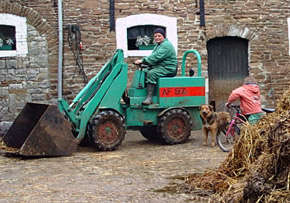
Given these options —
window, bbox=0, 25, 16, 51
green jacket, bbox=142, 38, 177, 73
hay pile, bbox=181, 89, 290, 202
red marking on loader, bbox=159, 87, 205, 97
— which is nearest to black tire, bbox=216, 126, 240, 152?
red marking on loader, bbox=159, 87, 205, 97

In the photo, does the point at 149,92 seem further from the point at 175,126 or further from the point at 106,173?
the point at 106,173

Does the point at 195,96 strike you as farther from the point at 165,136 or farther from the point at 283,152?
the point at 283,152

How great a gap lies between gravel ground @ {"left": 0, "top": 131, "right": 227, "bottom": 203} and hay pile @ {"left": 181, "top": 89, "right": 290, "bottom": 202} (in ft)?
1.35

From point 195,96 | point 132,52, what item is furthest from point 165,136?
point 132,52

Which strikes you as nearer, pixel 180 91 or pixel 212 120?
pixel 212 120

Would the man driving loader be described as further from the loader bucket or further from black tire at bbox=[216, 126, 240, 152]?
the loader bucket

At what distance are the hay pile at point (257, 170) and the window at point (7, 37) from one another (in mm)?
7096

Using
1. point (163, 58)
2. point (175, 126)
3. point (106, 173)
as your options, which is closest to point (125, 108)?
point (175, 126)

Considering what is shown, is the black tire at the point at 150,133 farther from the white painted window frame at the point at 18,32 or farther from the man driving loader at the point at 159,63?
the white painted window frame at the point at 18,32

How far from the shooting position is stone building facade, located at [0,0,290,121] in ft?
38.7

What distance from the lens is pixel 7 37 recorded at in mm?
11875

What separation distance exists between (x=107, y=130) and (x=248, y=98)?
2327mm

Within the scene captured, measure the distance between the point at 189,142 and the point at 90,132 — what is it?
200cm

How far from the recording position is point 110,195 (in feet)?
17.8
